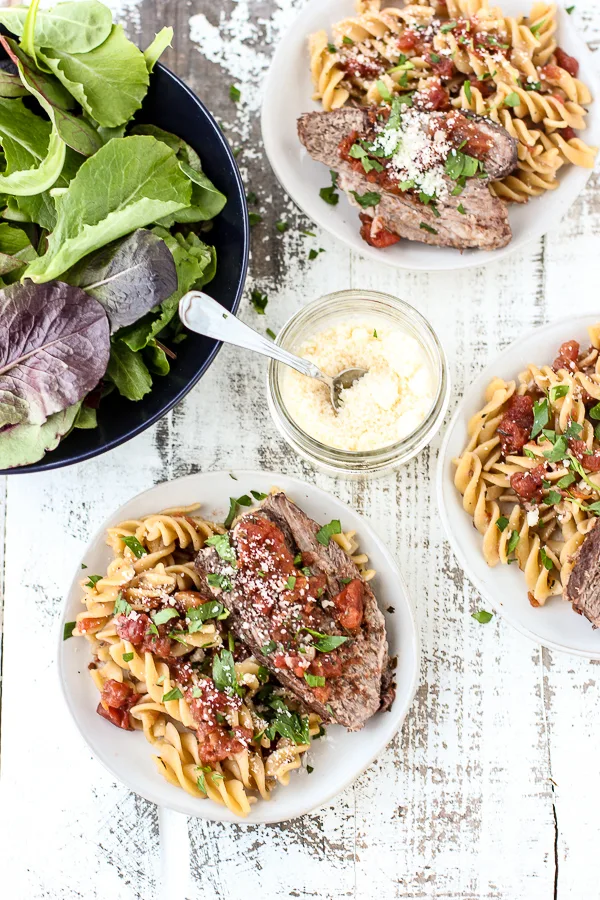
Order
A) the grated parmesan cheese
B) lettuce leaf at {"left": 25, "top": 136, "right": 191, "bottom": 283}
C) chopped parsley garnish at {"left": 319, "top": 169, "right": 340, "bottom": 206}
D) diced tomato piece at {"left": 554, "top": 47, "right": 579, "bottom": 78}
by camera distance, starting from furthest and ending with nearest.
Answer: chopped parsley garnish at {"left": 319, "top": 169, "right": 340, "bottom": 206}
diced tomato piece at {"left": 554, "top": 47, "right": 579, "bottom": 78}
the grated parmesan cheese
lettuce leaf at {"left": 25, "top": 136, "right": 191, "bottom": 283}

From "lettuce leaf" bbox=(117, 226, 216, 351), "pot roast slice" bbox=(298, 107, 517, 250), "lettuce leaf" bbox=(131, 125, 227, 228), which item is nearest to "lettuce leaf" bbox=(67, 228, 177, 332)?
"lettuce leaf" bbox=(117, 226, 216, 351)

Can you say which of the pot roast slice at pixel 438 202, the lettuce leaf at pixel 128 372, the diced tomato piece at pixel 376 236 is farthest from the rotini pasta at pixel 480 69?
the lettuce leaf at pixel 128 372

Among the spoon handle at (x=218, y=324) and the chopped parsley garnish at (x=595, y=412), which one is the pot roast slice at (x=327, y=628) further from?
the chopped parsley garnish at (x=595, y=412)

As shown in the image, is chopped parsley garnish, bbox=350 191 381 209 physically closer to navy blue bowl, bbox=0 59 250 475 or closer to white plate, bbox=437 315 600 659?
navy blue bowl, bbox=0 59 250 475

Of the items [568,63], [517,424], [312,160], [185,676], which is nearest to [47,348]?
[185,676]

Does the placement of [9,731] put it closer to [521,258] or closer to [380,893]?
[380,893]

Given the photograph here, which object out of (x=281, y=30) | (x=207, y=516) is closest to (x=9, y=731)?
(x=207, y=516)
